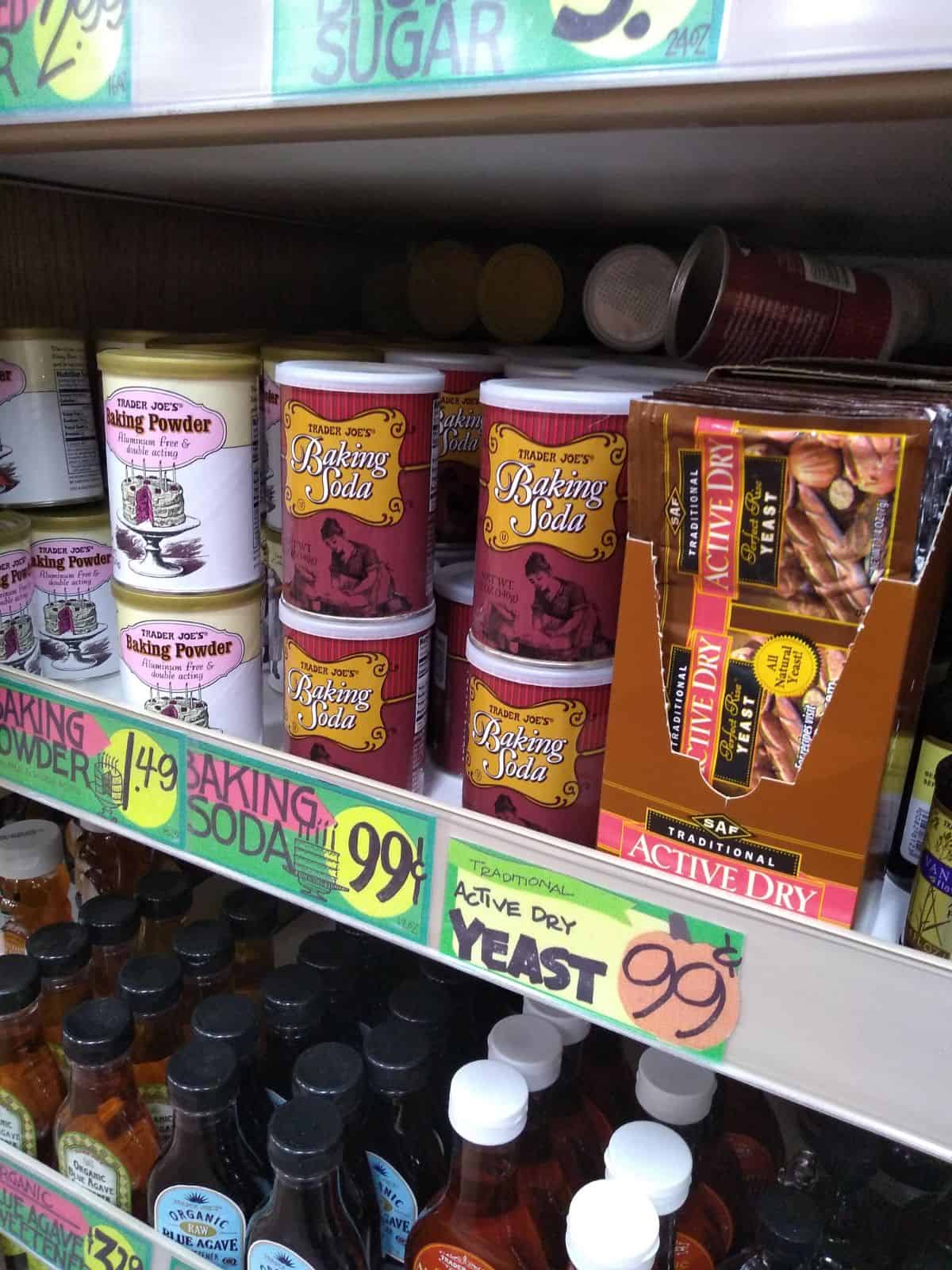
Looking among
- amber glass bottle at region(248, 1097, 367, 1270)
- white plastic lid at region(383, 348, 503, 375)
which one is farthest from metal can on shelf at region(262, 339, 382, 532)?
amber glass bottle at region(248, 1097, 367, 1270)

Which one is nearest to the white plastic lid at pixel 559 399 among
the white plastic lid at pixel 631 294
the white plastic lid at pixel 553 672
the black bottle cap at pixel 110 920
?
the white plastic lid at pixel 553 672

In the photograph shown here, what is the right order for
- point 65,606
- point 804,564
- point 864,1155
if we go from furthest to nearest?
1. point 65,606
2. point 864,1155
3. point 804,564

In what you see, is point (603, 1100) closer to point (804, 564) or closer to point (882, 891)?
point (882, 891)

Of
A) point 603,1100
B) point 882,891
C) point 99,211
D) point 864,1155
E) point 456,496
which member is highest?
point 99,211

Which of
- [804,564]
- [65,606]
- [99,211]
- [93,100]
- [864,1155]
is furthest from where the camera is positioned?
[99,211]

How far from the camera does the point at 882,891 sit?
2.01ft

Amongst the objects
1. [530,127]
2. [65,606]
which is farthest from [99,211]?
[530,127]

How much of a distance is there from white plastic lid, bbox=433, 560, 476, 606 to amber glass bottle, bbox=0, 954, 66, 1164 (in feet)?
1.68

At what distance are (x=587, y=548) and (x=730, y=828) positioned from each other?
193 mm

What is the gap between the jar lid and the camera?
849 millimetres

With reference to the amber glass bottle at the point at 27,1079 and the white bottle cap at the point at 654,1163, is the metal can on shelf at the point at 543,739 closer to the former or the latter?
the white bottle cap at the point at 654,1163

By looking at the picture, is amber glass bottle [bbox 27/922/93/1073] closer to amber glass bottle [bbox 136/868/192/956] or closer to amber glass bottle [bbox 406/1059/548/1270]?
amber glass bottle [bbox 136/868/192/956]

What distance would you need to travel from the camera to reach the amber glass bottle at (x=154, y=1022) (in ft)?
2.80

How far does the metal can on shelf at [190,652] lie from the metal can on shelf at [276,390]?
0.11 meters
